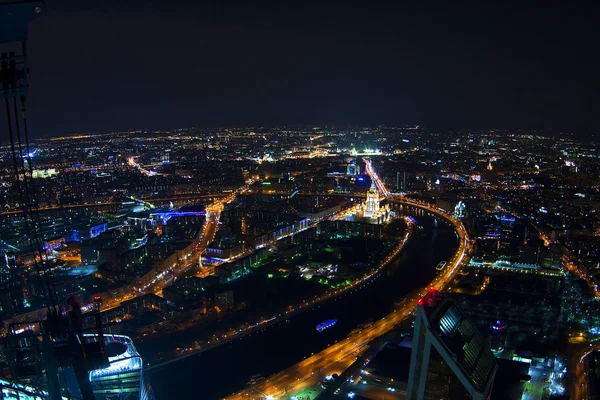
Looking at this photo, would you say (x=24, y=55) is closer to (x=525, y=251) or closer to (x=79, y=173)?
(x=525, y=251)

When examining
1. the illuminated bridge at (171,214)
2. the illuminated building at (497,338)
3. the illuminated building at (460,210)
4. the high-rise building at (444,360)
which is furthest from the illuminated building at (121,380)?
the illuminated building at (460,210)

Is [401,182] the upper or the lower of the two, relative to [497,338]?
upper

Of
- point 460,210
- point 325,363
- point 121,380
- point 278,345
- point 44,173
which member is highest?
point 121,380

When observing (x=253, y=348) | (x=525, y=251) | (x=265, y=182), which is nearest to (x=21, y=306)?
(x=253, y=348)

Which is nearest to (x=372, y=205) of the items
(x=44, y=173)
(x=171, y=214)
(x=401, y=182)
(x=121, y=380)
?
(x=401, y=182)

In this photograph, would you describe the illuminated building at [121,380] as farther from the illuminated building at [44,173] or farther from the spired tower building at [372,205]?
the illuminated building at [44,173]

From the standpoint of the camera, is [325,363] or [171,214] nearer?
[325,363]

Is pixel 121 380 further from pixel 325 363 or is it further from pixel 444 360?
pixel 325 363
